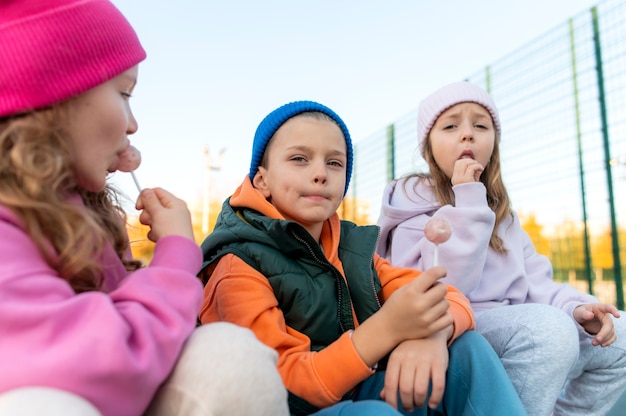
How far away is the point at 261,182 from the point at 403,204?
71 cm

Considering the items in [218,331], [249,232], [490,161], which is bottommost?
[218,331]

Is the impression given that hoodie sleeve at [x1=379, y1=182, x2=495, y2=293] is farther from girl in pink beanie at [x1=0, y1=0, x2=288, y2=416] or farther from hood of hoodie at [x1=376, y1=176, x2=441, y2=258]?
girl in pink beanie at [x1=0, y1=0, x2=288, y2=416]

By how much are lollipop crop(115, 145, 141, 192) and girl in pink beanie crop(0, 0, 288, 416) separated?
15 mm

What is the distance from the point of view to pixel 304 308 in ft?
4.04

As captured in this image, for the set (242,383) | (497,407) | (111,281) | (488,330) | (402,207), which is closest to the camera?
(242,383)

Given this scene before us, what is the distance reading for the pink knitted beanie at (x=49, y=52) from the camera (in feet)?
2.70

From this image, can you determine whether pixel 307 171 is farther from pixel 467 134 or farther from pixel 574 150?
pixel 574 150

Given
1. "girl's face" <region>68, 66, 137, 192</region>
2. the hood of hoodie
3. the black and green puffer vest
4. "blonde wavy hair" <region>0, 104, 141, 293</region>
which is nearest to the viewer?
"blonde wavy hair" <region>0, 104, 141, 293</region>

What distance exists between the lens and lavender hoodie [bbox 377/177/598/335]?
167 cm

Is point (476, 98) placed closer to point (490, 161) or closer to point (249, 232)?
point (490, 161)

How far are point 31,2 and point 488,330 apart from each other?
4.56ft

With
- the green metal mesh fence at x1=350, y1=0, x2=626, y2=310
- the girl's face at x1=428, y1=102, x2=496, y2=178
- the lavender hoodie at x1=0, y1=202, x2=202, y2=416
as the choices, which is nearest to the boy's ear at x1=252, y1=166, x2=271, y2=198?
the lavender hoodie at x1=0, y1=202, x2=202, y2=416

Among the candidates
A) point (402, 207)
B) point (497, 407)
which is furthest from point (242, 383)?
point (402, 207)

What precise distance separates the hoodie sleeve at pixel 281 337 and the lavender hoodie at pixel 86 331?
0.35 m
